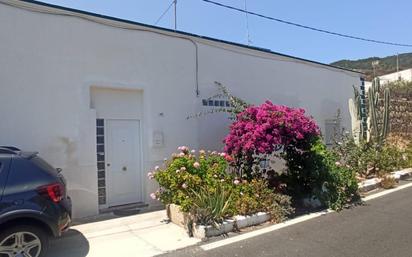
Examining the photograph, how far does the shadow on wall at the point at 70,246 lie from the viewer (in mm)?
5461

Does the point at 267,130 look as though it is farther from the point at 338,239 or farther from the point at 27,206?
the point at 27,206

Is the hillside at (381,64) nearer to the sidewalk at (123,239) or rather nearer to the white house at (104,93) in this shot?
the white house at (104,93)

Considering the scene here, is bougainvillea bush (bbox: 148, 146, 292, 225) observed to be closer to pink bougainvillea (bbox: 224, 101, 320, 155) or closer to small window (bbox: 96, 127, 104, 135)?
pink bougainvillea (bbox: 224, 101, 320, 155)

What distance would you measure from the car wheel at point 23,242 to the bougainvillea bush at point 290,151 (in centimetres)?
421

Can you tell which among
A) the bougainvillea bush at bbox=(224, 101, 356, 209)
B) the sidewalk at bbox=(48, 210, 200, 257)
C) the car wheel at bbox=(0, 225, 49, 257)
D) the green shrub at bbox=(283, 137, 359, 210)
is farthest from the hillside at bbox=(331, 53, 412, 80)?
the car wheel at bbox=(0, 225, 49, 257)

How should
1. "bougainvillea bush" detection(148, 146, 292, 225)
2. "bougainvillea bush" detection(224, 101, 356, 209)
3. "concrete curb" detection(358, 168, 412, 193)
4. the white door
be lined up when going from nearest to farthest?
"bougainvillea bush" detection(148, 146, 292, 225), "bougainvillea bush" detection(224, 101, 356, 209), the white door, "concrete curb" detection(358, 168, 412, 193)

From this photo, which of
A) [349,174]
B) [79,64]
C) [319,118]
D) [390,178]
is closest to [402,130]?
[319,118]

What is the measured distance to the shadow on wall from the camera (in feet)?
17.9

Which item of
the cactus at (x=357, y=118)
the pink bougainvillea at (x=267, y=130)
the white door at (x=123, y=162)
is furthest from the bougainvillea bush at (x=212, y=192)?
the cactus at (x=357, y=118)

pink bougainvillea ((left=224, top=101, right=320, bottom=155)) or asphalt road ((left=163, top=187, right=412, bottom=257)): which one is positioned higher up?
pink bougainvillea ((left=224, top=101, right=320, bottom=155))

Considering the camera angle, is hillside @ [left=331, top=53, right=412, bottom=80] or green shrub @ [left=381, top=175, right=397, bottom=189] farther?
hillside @ [left=331, top=53, right=412, bottom=80]

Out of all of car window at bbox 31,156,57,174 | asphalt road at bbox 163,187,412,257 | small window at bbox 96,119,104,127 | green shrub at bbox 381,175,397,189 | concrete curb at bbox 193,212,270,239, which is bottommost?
asphalt road at bbox 163,187,412,257

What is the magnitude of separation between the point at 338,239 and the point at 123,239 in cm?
351

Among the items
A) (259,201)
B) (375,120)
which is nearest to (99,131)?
(259,201)
